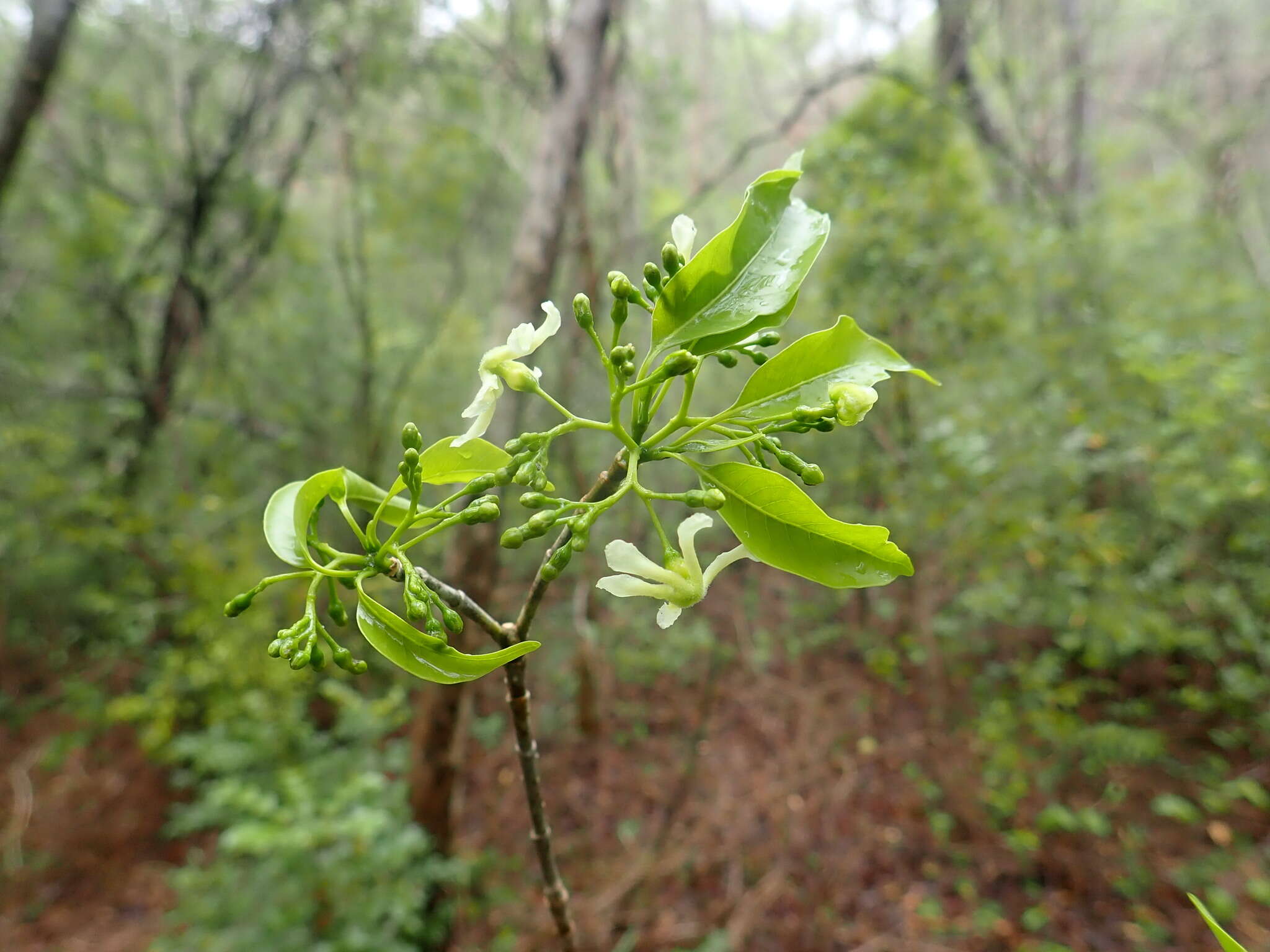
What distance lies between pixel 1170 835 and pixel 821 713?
5.60ft

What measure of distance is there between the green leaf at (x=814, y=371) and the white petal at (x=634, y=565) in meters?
0.15

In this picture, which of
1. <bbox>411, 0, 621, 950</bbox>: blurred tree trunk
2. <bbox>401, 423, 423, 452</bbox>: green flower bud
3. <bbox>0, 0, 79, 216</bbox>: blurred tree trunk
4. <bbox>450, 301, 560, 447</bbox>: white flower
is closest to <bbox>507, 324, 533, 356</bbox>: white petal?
<bbox>450, 301, 560, 447</bbox>: white flower

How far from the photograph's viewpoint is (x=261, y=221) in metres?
4.71

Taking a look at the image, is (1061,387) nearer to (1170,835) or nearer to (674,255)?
(1170,835)

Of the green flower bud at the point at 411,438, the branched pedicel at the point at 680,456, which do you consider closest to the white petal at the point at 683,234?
the branched pedicel at the point at 680,456

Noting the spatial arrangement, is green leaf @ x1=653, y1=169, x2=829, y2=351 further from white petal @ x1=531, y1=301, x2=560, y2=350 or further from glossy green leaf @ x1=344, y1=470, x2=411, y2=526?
glossy green leaf @ x1=344, y1=470, x2=411, y2=526

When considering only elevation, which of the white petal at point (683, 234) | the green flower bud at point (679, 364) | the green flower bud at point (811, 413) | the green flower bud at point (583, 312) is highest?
the white petal at point (683, 234)

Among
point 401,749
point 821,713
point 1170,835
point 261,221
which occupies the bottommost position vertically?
point 1170,835

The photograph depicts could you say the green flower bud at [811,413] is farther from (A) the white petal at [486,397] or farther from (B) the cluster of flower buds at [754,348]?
(A) the white petal at [486,397]

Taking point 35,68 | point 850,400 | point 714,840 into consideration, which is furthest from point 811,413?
point 35,68

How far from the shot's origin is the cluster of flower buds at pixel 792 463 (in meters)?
0.58

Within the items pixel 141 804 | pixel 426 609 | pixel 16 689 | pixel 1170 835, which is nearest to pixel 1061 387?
pixel 1170 835

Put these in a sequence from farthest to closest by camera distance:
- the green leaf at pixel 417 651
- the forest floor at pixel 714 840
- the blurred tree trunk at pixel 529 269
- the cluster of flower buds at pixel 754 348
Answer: the forest floor at pixel 714 840
the blurred tree trunk at pixel 529 269
the cluster of flower buds at pixel 754 348
the green leaf at pixel 417 651

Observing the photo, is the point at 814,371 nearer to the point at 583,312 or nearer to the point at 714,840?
the point at 583,312
